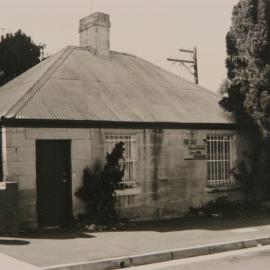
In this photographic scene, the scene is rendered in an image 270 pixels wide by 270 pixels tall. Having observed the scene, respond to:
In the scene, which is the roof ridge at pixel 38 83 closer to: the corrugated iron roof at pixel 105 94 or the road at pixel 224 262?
the corrugated iron roof at pixel 105 94

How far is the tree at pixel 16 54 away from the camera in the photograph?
2169cm

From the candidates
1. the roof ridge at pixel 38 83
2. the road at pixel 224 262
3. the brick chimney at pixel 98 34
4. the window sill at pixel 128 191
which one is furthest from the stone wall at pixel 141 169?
the road at pixel 224 262

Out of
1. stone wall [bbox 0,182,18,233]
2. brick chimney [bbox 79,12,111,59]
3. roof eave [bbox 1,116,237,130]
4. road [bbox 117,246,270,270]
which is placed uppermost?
brick chimney [bbox 79,12,111,59]

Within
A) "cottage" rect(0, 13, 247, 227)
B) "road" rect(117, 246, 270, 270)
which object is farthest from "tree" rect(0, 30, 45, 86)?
"road" rect(117, 246, 270, 270)

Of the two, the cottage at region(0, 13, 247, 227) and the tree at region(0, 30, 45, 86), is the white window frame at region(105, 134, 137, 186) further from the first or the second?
the tree at region(0, 30, 45, 86)

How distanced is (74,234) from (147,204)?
123 inches

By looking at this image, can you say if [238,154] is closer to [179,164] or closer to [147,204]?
[179,164]

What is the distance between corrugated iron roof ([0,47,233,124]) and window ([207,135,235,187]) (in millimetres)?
632

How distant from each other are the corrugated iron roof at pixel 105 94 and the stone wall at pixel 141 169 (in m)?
0.44

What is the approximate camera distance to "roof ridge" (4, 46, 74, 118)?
500 inches

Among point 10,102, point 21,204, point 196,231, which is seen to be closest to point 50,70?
point 10,102

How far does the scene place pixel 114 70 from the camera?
16.8 meters

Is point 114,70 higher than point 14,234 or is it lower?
higher

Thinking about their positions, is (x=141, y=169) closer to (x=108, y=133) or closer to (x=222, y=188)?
(x=108, y=133)
